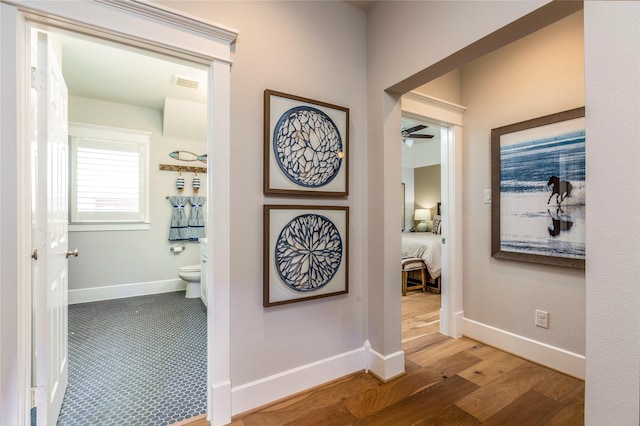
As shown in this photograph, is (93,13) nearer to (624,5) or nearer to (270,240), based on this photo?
(270,240)

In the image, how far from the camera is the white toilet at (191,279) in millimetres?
3725

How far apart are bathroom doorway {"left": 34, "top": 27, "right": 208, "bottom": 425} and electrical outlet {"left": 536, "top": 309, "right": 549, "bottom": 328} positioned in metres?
2.45

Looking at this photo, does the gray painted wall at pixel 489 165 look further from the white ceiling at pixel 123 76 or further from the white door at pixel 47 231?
the white door at pixel 47 231

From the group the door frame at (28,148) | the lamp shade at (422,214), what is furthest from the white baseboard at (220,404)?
the lamp shade at (422,214)

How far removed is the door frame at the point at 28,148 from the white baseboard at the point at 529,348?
219 cm

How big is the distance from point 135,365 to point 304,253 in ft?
5.20

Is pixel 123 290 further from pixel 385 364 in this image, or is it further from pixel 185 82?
pixel 385 364

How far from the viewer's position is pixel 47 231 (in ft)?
4.57

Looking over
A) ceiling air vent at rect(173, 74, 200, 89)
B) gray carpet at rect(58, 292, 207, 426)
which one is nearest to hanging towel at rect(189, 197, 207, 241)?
gray carpet at rect(58, 292, 207, 426)

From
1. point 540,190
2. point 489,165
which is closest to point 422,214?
point 489,165

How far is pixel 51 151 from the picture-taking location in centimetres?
147

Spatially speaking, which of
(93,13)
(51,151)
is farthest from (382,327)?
(93,13)

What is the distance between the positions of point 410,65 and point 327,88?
548 mm

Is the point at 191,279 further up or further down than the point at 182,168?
further down
